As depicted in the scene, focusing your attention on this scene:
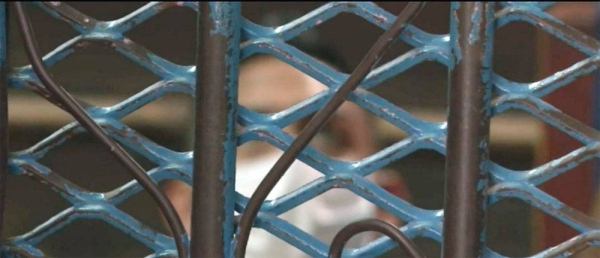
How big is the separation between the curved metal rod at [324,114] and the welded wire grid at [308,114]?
0.07ft

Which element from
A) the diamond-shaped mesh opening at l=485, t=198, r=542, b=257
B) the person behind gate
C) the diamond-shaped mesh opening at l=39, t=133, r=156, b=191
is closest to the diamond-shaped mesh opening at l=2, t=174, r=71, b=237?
the diamond-shaped mesh opening at l=39, t=133, r=156, b=191

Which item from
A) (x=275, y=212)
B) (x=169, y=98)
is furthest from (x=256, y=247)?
Result: (x=169, y=98)

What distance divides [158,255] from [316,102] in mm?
134

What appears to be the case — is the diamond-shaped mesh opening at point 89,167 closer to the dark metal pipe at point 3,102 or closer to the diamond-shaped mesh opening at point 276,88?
the diamond-shaped mesh opening at point 276,88

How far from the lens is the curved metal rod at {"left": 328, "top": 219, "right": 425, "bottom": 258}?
16.5 inches

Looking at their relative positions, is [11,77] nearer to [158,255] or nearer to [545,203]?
[158,255]

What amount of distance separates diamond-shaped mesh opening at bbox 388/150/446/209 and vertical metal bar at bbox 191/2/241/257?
8.76 ft

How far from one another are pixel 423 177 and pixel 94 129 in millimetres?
3127

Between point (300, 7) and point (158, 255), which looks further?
point (300, 7)

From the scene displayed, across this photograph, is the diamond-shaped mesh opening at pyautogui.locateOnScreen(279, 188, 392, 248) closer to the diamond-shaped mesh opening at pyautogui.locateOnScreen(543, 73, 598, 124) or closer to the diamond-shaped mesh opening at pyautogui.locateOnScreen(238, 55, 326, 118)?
the diamond-shaped mesh opening at pyautogui.locateOnScreen(238, 55, 326, 118)

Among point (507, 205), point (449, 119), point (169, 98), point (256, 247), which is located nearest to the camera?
point (449, 119)

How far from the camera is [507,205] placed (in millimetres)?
3227

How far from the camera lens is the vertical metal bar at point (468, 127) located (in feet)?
1.31

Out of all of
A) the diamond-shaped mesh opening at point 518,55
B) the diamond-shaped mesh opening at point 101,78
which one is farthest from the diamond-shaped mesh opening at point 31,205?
the diamond-shaped mesh opening at point 518,55
